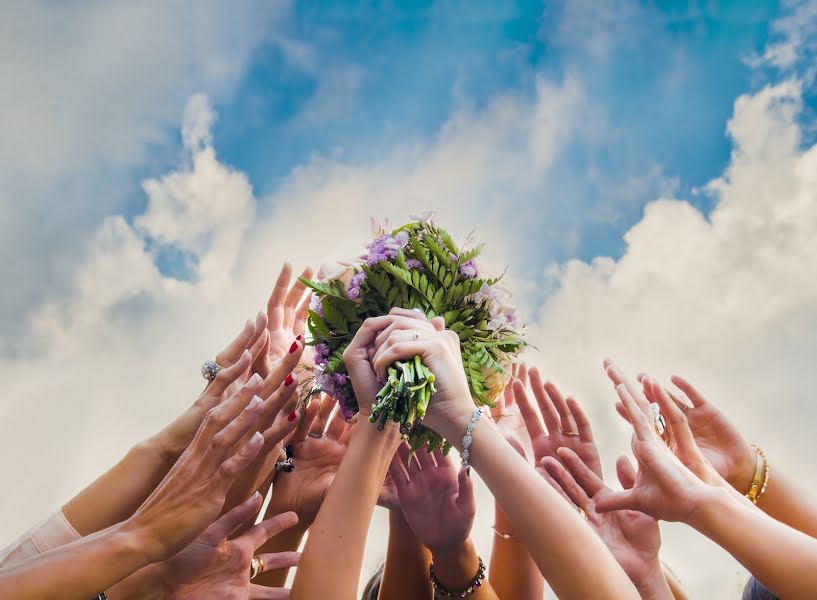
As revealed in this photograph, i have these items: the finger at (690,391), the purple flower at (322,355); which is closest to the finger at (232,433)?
the purple flower at (322,355)

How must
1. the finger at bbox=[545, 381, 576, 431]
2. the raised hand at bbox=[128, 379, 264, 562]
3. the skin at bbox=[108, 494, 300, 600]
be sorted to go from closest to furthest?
1. the raised hand at bbox=[128, 379, 264, 562]
2. the skin at bbox=[108, 494, 300, 600]
3. the finger at bbox=[545, 381, 576, 431]

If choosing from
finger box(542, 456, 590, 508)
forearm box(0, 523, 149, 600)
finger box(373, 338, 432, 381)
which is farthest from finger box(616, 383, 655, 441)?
forearm box(0, 523, 149, 600)

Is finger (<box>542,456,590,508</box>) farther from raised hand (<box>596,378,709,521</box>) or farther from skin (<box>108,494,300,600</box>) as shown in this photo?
skin (<box>108,494,300,600</box>)

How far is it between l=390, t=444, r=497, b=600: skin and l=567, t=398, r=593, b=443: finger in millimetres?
1020

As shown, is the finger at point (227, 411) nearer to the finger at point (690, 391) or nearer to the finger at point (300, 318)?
the finger at point (300, 318)

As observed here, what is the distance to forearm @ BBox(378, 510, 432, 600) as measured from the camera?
496cm

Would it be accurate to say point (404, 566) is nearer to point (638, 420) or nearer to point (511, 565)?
point (511, 565)

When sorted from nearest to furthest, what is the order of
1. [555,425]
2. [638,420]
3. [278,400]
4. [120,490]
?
[638,420]
[120,490]
[278,400]
[555,425]

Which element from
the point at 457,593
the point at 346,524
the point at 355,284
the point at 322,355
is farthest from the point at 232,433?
the point at 457,593

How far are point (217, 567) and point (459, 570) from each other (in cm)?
196

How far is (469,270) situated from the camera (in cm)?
437

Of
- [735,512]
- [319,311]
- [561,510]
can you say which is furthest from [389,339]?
[735,512]

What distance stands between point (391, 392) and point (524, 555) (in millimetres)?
2710

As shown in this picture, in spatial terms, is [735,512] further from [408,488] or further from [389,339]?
[408,488]
